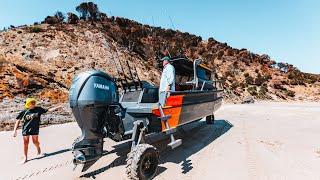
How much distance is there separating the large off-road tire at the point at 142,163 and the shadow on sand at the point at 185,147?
12.0 inches

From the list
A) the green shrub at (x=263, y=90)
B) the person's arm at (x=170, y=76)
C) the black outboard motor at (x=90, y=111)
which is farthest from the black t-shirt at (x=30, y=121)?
the green shrub at (x=263, y=90)

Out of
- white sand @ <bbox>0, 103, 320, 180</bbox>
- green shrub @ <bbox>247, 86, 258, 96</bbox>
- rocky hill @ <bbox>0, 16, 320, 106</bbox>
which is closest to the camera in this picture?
white sand @ <bbox>0, 103, 320, 180</bbox>

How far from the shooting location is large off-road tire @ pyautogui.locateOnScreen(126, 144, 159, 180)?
181 inches

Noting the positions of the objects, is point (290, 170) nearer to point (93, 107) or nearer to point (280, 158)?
point (280, 158)

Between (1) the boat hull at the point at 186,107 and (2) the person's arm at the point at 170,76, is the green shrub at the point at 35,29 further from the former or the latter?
(2) the person's arm at the point at 170,76

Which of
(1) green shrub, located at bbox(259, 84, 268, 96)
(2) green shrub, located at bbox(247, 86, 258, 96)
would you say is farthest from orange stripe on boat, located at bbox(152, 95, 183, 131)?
(1) green shrub, located at bbox(259, 84, 268, 96)

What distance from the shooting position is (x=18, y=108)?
1180 centimetres

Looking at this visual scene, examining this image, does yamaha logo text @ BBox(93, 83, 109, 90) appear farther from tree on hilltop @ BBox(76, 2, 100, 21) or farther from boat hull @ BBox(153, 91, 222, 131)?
tree on hilltop @ BBox(76, 2, 100, 21)

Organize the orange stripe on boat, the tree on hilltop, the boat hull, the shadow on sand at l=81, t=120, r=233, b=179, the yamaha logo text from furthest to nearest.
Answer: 1. the tree on hilltop
2. the boat hull
3. the orange stripe on boat
4. the shadow on sand at l=81, t=120, r=233, b=179
5. the yamaha logo text

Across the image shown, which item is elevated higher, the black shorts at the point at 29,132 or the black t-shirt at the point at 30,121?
the black t-shirt at the point at 30,121

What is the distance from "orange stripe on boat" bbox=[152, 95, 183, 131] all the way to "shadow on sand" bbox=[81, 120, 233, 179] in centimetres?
79

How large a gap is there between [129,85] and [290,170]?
161 inches

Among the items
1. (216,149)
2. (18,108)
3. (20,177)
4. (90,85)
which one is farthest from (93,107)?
(18,108)

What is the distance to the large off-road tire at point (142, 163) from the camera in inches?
181
